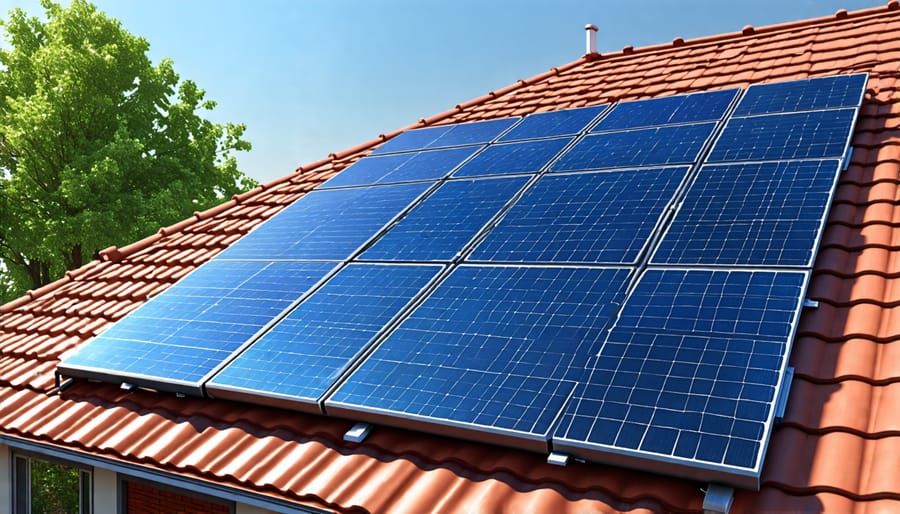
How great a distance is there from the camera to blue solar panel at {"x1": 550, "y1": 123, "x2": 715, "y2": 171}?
22.5 ft

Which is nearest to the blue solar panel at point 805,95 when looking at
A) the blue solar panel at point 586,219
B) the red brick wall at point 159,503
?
the blue solar panel at point 586,219

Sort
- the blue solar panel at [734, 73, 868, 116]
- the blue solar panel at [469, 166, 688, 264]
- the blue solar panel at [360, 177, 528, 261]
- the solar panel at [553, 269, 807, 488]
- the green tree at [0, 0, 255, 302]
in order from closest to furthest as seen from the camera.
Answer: the solar panel at [553, 269, 807, 488] < the blue solar panel at [469, 166, 688, 264] < the blue solar panel at [360, 177, 528, 261] < the blue solar panel at [734, 73, 868, 116] < the green tree at [0, 0, 255, 302]

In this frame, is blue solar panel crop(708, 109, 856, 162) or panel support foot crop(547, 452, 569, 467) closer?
panel support foot crop(547, 452, 569, 467)

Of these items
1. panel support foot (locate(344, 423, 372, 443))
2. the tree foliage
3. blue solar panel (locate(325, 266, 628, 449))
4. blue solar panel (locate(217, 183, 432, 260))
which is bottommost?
the tree foliage

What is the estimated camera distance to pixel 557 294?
5.22 m

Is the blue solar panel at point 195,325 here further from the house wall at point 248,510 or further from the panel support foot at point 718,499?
the panel support foot at point 718,499

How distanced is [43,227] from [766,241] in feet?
88.8

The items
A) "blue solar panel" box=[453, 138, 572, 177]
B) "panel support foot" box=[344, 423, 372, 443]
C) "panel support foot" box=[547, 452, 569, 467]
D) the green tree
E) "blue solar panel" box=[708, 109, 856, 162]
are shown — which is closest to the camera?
"panel support foot" box=[547, 452, 569, 467]

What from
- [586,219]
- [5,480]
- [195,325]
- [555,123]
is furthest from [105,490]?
[555,123]

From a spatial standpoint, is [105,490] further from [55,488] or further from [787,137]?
[55,488]

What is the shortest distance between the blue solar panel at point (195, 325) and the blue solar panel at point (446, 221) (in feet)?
2.39

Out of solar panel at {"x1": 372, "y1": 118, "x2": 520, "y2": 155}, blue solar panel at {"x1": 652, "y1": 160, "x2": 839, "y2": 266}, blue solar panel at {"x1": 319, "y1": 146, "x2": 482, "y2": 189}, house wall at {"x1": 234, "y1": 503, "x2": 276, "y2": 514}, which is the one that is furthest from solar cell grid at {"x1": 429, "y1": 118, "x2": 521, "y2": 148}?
house wall at {"x1": 234, "y1": 503, "x2": 276, "y2": 514}

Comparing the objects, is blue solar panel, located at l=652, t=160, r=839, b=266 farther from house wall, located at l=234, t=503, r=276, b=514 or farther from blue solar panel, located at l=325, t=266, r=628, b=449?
house wall, located at l=234, t=503, r=276, b=514

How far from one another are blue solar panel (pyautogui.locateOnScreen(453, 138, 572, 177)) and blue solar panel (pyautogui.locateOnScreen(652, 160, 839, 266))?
1961mm
